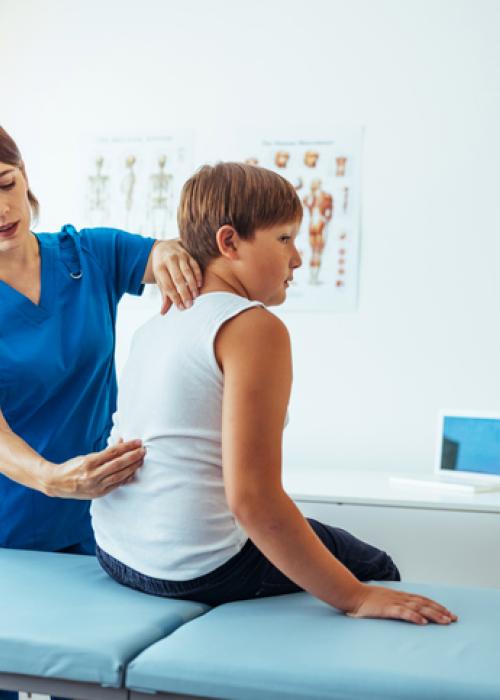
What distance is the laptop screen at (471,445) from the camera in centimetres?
257

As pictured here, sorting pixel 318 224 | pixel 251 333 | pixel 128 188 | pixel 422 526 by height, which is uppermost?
pixel 128 188

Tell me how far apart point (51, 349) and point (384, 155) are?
5.62 feet

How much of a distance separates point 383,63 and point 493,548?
1.55 metres

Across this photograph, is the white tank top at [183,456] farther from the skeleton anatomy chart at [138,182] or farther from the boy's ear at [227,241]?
the skeleton anatomy chart at [138,182]

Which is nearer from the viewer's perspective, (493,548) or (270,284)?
(270,284)

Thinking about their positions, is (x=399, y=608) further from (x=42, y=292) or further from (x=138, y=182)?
(x=138, y=182)

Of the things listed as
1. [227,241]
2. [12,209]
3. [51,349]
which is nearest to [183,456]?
[227,241]

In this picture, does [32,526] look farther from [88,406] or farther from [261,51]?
[261,51]

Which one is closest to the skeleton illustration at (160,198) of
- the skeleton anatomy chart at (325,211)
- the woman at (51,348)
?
the skeleton anatomy chart at (325,211)

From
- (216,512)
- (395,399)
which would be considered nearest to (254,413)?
(216,512)

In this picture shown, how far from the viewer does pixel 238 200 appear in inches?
48.3

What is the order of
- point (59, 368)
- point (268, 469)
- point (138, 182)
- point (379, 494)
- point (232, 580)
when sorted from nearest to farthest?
point (268, 469) → point (232, 580) → point (59, 368) → point (379, 494) → point (138, 182)

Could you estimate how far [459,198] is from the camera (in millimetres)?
2801

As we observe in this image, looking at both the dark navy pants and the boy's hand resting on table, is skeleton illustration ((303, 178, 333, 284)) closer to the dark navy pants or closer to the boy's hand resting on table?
the dark navy pants
